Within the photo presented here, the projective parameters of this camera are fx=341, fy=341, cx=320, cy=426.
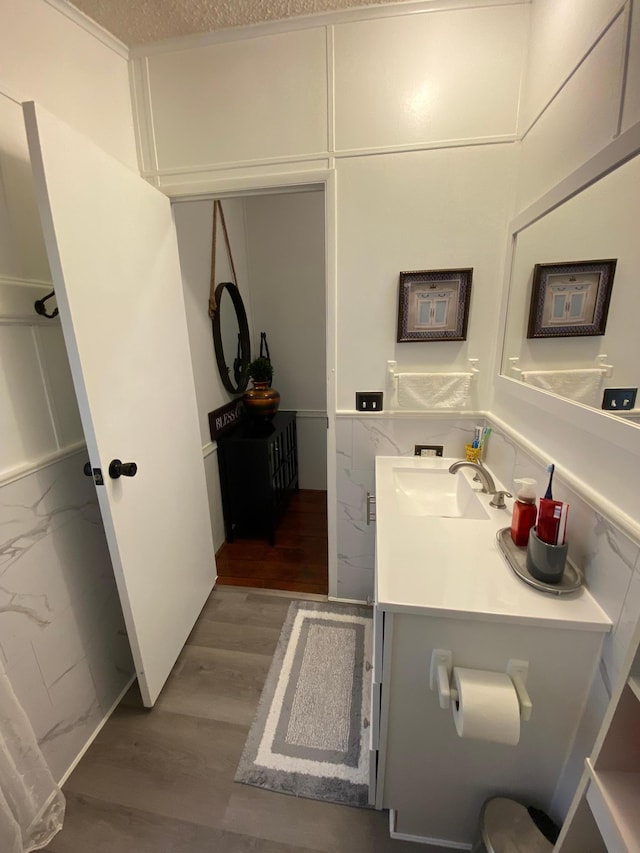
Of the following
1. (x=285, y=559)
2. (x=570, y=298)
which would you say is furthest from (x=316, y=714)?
(x=570, y=298)

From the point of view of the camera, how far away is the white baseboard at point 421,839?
3.21 ft

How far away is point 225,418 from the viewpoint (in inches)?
92.8

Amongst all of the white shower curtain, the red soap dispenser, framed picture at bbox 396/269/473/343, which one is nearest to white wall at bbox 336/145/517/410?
framed picture at bbox 396/269/473/343

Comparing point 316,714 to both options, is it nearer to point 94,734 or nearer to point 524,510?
point 94,734

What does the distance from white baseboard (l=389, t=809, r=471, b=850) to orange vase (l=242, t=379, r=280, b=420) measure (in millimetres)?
2028

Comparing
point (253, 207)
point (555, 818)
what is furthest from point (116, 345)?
point (253, 207)

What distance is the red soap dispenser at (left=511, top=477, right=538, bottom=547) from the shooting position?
3.06 feet

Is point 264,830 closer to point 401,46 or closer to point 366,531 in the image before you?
point 366,531

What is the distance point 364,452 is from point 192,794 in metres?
1.36

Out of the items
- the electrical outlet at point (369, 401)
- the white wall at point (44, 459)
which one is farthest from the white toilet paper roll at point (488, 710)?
the white wall at point (44, 459)

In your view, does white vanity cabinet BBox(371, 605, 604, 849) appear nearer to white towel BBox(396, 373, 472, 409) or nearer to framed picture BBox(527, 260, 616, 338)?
framed picture BBox(527, 260, 616, 338)

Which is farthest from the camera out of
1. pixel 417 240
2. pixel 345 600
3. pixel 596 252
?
pixel 345 600

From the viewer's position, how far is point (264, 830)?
3.37 ft

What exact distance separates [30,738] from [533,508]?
1.49 metres
